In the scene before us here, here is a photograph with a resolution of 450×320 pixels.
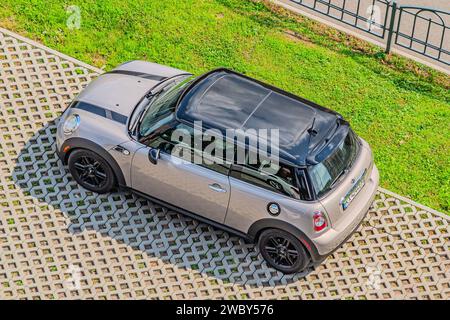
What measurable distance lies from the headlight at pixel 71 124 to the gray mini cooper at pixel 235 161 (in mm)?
15

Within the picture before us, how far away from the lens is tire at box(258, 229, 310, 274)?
33.3 feet

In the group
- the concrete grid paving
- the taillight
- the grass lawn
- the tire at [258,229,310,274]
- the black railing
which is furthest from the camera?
the black railing

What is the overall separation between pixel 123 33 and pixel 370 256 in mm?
5065

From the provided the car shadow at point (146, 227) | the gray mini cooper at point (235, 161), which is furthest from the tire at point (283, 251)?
the car shadow at point (146, 227)

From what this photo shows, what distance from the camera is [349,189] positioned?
33.4 ft

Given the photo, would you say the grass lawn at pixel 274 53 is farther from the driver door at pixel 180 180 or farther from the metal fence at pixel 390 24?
the driver door at pixel 180 180

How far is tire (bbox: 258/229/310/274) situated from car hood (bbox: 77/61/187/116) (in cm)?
229

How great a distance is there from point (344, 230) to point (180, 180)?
1.99 metres

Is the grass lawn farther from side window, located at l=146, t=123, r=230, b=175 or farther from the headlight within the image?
side window, located at l=146, t=123, r=230, b=175

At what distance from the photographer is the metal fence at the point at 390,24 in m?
13.5

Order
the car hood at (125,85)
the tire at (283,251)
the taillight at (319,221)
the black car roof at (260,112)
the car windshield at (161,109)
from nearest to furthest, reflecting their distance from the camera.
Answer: the taillight at (319,221), the black car roof at (260,112), the tire at (283,251), the car windshield at (161,109), the car hood at (125,85)

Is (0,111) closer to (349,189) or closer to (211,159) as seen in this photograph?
(211,159)

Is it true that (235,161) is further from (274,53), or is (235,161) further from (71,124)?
(274,53)

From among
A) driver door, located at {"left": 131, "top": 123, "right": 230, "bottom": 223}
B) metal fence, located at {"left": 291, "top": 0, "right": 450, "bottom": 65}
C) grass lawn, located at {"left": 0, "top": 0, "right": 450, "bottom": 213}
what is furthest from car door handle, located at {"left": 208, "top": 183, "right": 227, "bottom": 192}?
metal fence, located at {"left": 291, "top": 0, "right": 450, "bottom": 65}
